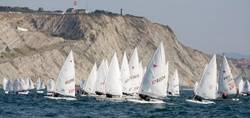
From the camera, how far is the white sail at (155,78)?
64.6 metres

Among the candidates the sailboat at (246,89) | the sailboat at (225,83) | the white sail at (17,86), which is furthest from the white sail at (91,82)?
the sailboat at (246,89)

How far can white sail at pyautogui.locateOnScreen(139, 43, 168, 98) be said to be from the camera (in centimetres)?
6456

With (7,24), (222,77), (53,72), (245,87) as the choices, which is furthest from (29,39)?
(222,77)

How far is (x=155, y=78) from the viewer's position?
6538 cm

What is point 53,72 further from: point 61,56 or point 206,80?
point 206,80

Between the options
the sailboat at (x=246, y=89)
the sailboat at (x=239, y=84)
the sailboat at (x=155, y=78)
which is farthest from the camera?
the sailboat at (x=246, y=89)

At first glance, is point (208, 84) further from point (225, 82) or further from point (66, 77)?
point (66, 77)

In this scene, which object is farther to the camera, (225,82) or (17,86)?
(17,86)

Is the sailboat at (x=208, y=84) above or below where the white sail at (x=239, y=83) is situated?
below

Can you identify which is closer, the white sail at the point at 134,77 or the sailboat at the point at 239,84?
the white sail at the point at 134,77

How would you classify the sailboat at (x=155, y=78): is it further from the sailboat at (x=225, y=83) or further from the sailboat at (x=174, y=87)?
the sailboat at (x=174, y=87)

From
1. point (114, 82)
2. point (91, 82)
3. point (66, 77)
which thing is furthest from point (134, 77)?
point (91, 82)

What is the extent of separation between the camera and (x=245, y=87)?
13800 centimetres

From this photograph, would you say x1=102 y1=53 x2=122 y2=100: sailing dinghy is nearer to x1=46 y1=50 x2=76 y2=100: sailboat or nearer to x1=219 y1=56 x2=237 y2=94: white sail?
x1=46 y1=50 x2=76 y2=100: sailboat
